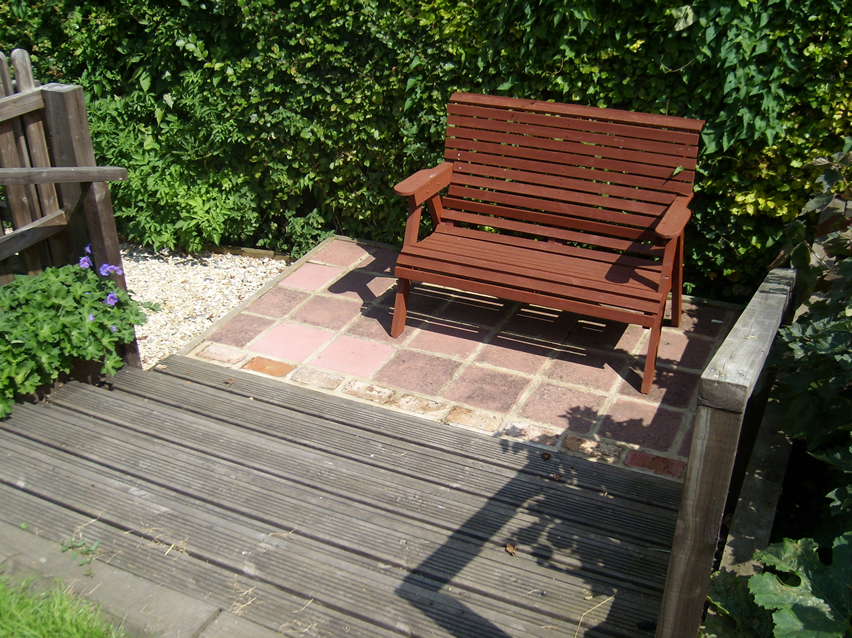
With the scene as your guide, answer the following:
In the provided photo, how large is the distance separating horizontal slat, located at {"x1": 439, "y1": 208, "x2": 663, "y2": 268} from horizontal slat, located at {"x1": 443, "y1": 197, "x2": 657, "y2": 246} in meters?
0.02

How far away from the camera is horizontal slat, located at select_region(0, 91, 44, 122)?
3279 millimetres

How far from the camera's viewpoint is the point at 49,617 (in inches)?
90.4

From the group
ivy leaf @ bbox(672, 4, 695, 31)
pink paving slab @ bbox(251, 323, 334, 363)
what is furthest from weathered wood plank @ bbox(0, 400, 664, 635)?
ivy leaf @ bbox(672, 4, 695, 31)

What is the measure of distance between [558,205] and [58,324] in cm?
273

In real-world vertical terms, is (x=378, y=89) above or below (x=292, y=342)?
above

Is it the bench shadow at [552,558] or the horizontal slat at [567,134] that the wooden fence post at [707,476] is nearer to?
the bench shadow at [552,558]

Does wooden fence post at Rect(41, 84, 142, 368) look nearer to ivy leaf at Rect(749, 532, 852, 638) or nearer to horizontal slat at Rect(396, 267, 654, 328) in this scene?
horizontal slat at Rect(396, 267, 654, 328)

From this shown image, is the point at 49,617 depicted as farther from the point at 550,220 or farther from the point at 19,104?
the point at 550,220

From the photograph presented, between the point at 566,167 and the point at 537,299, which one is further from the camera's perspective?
the point at 566,167

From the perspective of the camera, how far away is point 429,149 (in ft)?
16.5

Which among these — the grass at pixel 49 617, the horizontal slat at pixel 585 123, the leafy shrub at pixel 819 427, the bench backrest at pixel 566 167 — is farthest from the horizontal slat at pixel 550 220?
the grass at pixel 49 617

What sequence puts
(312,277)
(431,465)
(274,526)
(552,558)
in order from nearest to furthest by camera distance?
(552,558) < (274,526) < (431,465) < (312,277)

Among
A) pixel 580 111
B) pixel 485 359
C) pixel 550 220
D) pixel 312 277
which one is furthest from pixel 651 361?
pixel 312 277

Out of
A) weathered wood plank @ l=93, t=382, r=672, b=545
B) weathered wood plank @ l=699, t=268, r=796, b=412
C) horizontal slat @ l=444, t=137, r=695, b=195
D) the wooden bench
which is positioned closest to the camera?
weathered wood plank @ l=699, t=268, r=796, b=412
